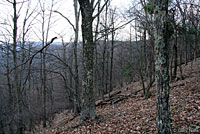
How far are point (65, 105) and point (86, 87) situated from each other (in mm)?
23547

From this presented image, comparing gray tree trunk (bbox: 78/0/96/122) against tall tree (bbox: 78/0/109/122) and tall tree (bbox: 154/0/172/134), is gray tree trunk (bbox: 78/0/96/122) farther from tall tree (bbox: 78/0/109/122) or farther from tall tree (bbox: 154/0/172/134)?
tall tree (bbox: 154/0/172/134)

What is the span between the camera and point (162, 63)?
123 inches

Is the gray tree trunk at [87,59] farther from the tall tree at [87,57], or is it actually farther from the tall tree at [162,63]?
the tall tree at [162,63]

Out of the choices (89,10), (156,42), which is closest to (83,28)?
(89,10)

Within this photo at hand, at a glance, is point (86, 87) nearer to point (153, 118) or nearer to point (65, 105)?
point (153, 118)

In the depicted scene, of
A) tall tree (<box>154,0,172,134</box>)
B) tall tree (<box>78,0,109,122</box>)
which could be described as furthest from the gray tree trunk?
tall tree (<box>154,0,172,134</box>)

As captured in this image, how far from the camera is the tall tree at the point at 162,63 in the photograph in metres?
3.09

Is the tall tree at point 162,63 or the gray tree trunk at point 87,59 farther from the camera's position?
the gray tree trunk at point 87,59

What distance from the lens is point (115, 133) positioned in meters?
4.77

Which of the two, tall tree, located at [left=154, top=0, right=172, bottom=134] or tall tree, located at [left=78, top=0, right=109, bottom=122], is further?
tall tree, located at [left=78, top=0, right=109, bottom=122]

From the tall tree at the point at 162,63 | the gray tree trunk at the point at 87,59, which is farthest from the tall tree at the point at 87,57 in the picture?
the tall tree at the point at 162,63

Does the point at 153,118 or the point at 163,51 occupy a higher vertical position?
the point at 163,51

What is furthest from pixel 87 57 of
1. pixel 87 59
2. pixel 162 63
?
pixel 162 63

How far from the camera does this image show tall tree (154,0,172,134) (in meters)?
3.09
